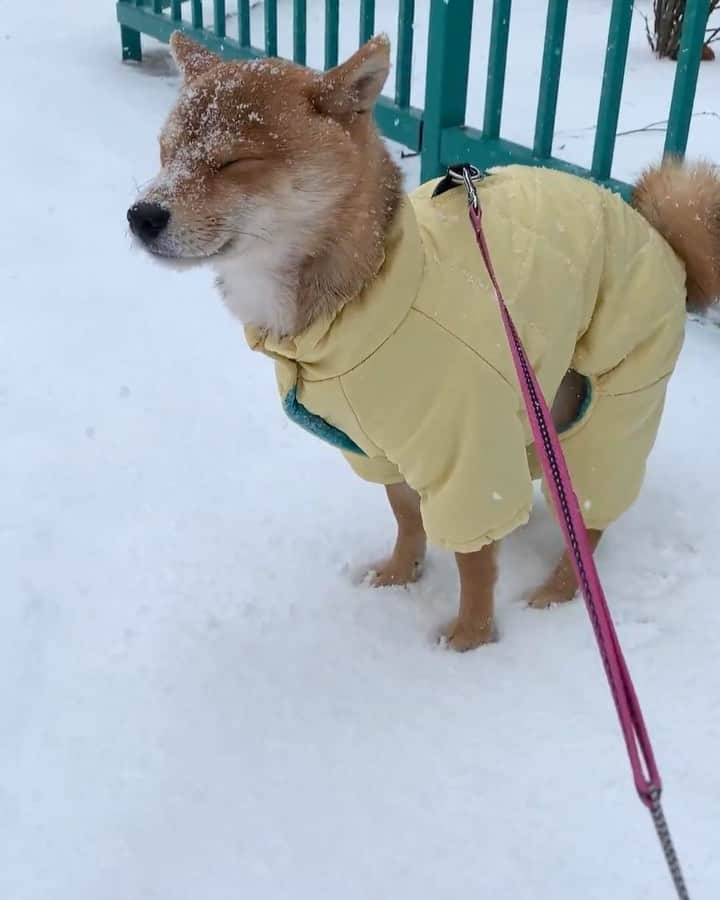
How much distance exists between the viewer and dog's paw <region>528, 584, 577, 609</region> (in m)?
2.32

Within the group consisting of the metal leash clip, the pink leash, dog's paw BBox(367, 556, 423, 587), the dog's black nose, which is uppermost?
the dog's black nose

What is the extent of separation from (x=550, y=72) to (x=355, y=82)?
2.22 m

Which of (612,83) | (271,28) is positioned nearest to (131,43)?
(271,28)

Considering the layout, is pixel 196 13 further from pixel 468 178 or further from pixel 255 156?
pixel 255 156

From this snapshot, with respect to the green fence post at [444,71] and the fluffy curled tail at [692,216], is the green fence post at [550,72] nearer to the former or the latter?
the green fence post at [444,71]

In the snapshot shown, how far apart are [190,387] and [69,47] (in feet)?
14.2

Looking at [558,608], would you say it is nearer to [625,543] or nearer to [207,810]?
[625,543]

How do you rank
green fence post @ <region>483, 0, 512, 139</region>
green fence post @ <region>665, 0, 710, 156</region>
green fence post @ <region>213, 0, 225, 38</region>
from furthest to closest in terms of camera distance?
green fence post @ <region>213, 0, 225, 38</region> < green fence post @ <region>483, 0, 512, 139</region> < green fence post @ <region>665, 0, 710, 156</region>

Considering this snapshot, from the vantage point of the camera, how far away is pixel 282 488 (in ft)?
9.01

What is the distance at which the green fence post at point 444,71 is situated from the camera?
385 centimetres

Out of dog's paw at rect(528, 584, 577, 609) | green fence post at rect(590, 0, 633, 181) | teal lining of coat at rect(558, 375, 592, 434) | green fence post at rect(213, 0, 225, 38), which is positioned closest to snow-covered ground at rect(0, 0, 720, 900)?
dog's paw at rect(528, 584, 577, 609)

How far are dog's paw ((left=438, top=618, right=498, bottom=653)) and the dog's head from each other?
0.99 metres

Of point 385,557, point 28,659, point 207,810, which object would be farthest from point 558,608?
point 28,659

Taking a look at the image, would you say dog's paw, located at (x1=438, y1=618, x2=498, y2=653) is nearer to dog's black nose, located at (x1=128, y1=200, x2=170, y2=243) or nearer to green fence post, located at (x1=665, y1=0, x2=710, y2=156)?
dog's black nose, located at (x1=128, y1=200, x2=170, y2=243)
